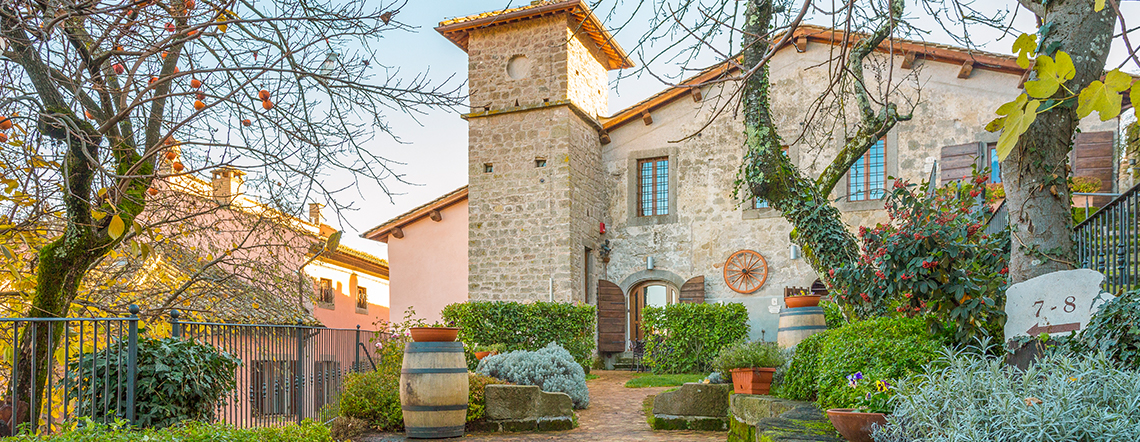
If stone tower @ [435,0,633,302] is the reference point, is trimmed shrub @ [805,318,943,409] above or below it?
below

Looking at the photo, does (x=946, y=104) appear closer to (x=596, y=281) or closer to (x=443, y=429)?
(x=596, y=281)

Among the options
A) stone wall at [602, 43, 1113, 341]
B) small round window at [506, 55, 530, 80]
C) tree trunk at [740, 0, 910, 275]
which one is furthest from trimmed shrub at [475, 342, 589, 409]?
small round window at [506, 55, 530, 80]

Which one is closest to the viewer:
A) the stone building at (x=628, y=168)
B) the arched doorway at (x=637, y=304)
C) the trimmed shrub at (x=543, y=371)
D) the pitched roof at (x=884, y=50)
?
the trimmed shrub at (x=543, y=371)

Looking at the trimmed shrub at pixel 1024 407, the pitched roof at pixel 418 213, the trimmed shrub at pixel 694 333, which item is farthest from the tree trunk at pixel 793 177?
the pitched roof at pixel 418 213

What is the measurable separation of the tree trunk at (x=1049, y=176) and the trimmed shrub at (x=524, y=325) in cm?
957

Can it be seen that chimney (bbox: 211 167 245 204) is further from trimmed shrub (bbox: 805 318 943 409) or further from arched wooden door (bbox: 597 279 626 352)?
arched wooden door (bbox: 597 279 626 352)

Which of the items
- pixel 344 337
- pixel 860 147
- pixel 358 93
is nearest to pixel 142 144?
pixel 358 93

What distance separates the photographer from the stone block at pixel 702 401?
730cm

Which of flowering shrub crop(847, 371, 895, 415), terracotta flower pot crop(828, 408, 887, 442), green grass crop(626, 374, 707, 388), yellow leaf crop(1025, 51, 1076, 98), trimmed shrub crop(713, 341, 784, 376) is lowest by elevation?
green grass crop(626, 374, 707, 388)

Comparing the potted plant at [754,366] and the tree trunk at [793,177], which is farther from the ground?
the tree trunk at [793,177]

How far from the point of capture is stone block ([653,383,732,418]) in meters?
7.30

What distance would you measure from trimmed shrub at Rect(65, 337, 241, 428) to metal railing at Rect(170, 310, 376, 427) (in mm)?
253

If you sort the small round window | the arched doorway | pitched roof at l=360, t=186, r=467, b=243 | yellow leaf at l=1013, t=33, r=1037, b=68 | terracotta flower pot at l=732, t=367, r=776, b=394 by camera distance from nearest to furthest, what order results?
yellow leaf at l=1013, t=33, r=1037, b=68 < terracotta flower pot at l=732, t=367, r=776, b=394 < the small round window < the arched doorway < pitched roof at l=360, t=186, r=467, b=243

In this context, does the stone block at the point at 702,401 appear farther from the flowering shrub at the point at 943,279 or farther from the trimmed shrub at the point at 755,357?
the flowering shrub at the point at 943,279
